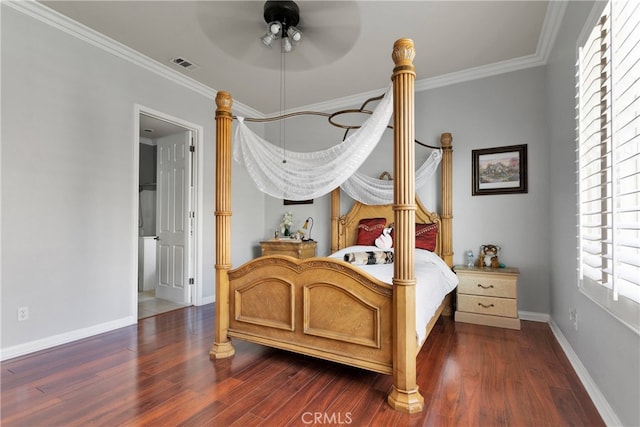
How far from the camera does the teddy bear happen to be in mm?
3367

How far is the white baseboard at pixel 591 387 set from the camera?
5.14ft

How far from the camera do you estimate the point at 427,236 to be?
11.5 ft

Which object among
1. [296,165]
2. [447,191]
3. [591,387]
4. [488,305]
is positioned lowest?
[591,387]

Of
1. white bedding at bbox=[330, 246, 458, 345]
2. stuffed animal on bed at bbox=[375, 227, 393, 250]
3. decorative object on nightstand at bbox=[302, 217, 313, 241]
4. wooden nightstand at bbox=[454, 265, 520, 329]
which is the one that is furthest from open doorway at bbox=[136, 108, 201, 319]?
wooden nightstand at bbox=[454, 265, 520, 329]

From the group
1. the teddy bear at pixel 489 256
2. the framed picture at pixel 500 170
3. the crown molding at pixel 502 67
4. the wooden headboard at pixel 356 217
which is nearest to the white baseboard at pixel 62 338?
the wooden headboard at pixel 356 217

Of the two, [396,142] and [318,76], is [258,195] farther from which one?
[396,142]

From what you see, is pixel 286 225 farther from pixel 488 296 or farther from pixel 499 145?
pixel 499 145

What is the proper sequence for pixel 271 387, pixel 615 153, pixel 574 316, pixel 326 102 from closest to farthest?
pixel 615 153
pixel 271 387
pixel 574 316
pixel 326 102

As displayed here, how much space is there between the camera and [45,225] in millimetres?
2629

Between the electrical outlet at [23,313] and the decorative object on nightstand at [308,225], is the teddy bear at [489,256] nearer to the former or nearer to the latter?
the decorative object on nightstand at [308,225]

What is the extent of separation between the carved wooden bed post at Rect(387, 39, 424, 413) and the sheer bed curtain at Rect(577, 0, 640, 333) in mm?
934

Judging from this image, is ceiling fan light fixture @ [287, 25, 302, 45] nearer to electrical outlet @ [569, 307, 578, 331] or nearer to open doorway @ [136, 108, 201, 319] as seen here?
open doorway @ [136, 108, 201, 319]

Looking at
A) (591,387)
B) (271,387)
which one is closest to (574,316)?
(591,387)

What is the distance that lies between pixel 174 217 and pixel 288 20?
289cm
